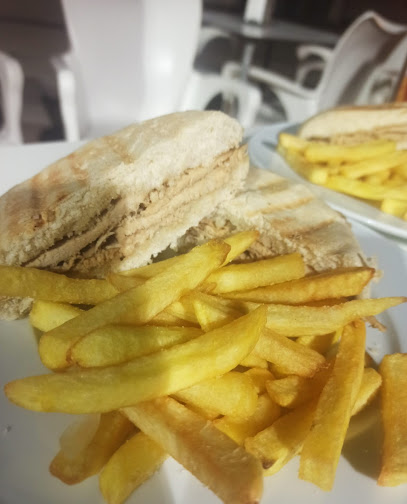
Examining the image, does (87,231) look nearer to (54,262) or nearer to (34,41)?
(54,262)

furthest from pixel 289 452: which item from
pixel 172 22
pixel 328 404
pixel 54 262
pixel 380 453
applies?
pixel 172 22

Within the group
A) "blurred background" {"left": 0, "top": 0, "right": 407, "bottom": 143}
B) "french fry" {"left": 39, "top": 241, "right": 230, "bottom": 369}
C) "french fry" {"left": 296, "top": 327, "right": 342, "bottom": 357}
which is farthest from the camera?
"blurred background" {"left": 0, "top": 0, "right": 407, "bottom": 143}

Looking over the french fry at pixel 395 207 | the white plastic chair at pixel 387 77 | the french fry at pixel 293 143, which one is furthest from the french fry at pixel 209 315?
the white plastic chair at pixel 387 77

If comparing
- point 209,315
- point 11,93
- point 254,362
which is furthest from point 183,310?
point 11,93

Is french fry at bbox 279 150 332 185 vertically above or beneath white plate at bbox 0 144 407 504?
above

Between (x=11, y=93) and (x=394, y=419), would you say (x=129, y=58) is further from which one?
(x=394, y=419)

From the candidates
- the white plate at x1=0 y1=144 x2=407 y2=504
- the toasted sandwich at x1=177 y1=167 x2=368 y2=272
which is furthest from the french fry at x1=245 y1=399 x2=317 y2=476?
the toasted sandwich at x1=177 y1=167 x2=368 y2=272

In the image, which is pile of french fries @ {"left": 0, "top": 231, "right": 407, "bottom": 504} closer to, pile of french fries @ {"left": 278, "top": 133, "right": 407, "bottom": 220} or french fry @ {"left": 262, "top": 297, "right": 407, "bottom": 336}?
french fry @ {"left": 262, "top": 297, "right": 407, "bottom": 336}
